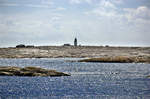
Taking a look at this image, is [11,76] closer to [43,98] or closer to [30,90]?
[30,90]

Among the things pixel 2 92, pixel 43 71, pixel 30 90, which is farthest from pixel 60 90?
pixel 43 71

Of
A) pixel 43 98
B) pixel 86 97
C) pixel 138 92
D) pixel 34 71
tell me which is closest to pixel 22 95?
pixel 43 98

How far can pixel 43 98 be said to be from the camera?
7144cm

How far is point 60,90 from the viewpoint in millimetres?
84250

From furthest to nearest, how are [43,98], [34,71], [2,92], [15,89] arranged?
[34,71]
[15,89]
[2,92]
[43,98]

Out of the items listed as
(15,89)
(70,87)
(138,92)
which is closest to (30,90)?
(15,89)

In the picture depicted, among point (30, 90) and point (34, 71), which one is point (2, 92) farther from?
point (34, 71)

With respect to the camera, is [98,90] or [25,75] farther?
[25,75]

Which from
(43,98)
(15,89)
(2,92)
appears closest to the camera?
(43,98)

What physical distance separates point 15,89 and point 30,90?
3642mm

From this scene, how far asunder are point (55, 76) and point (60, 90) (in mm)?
29980

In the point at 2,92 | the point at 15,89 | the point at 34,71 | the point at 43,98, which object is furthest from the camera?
the point at 34,71

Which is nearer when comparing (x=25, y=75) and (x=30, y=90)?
(x=30, y=90)

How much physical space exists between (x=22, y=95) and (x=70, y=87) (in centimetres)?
1668
